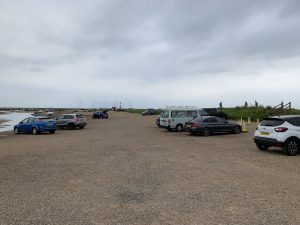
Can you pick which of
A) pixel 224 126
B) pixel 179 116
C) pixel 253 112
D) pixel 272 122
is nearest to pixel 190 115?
pixel 179 116

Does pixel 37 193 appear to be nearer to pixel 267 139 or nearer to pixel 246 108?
pixel 267 139

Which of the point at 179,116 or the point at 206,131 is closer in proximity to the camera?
the point at 206,131

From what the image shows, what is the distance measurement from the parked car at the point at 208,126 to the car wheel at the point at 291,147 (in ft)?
33.4

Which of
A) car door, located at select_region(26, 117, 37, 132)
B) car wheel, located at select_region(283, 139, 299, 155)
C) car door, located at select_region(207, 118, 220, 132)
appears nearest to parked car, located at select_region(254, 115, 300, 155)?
car wheel, located at select_region(283, 139, 299, 155)

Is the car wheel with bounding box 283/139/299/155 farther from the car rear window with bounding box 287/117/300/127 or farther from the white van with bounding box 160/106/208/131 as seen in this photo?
the white van with bounding box 160/106/208/131

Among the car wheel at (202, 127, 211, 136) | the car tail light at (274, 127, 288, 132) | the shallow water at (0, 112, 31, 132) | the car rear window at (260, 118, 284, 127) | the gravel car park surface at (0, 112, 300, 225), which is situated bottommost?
the shallow water at (0, 112, 31, 132)

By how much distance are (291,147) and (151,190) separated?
8.12 metres

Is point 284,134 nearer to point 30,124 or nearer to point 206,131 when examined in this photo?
point 206,131

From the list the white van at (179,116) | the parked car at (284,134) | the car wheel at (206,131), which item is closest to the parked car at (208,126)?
the car wheel at (206,131)

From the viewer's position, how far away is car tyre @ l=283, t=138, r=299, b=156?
13.9 m

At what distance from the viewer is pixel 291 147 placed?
13.9 meters

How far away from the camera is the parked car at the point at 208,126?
23984mm

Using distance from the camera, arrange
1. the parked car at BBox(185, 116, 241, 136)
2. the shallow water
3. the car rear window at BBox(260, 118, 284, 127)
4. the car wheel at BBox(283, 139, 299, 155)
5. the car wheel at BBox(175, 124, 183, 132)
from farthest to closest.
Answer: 1. the shallow water
2. the car wheel at BBox(175, 124, 183, 132)
3. the parked car at BBox(185, 116, 241, 136)
4. the car rear window at BBox(260, 118, 284, 127)
5. the car wheel at BBox(283, 139, 299, 155)

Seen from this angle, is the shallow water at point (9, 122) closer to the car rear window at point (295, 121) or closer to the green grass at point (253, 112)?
the green grass at point (253, 112)
